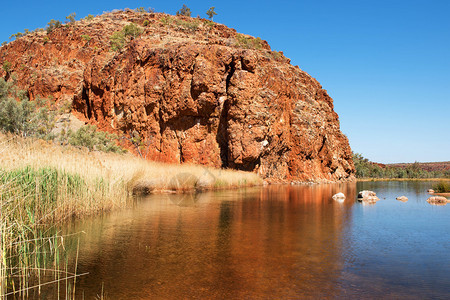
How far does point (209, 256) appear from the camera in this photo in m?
7.04

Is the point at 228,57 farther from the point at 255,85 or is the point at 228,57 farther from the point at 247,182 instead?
the point at 247,182

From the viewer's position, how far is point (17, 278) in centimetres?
554

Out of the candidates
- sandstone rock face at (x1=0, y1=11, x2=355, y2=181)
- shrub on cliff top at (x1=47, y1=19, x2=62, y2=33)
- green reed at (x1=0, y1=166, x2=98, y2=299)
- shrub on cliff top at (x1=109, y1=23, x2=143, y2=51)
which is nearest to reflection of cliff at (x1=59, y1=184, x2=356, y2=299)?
green reed at (x1=0, y1=166, x2=98, y2=299)

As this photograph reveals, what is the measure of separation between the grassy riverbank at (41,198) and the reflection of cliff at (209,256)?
2.53 feet

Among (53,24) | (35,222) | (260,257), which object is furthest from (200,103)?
(53,24)

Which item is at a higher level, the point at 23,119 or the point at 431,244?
the point at 23,119

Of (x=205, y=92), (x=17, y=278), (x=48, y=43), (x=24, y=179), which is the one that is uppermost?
(x=48, y=43)

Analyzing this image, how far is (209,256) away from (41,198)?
15.2ft

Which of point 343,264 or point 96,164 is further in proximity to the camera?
point 96,164

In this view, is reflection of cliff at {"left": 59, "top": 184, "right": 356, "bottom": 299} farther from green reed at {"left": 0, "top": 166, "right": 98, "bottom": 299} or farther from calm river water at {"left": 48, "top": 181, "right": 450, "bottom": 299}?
green reed at {"left": 0, "top": 166, "right": 98, "bottom": 299}

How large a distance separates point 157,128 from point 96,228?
26594mm

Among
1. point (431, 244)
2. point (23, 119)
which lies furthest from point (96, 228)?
point (23, 119)

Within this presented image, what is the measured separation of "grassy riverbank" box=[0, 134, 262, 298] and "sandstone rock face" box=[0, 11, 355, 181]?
1749cm

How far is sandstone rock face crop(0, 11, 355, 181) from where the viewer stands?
112ft
